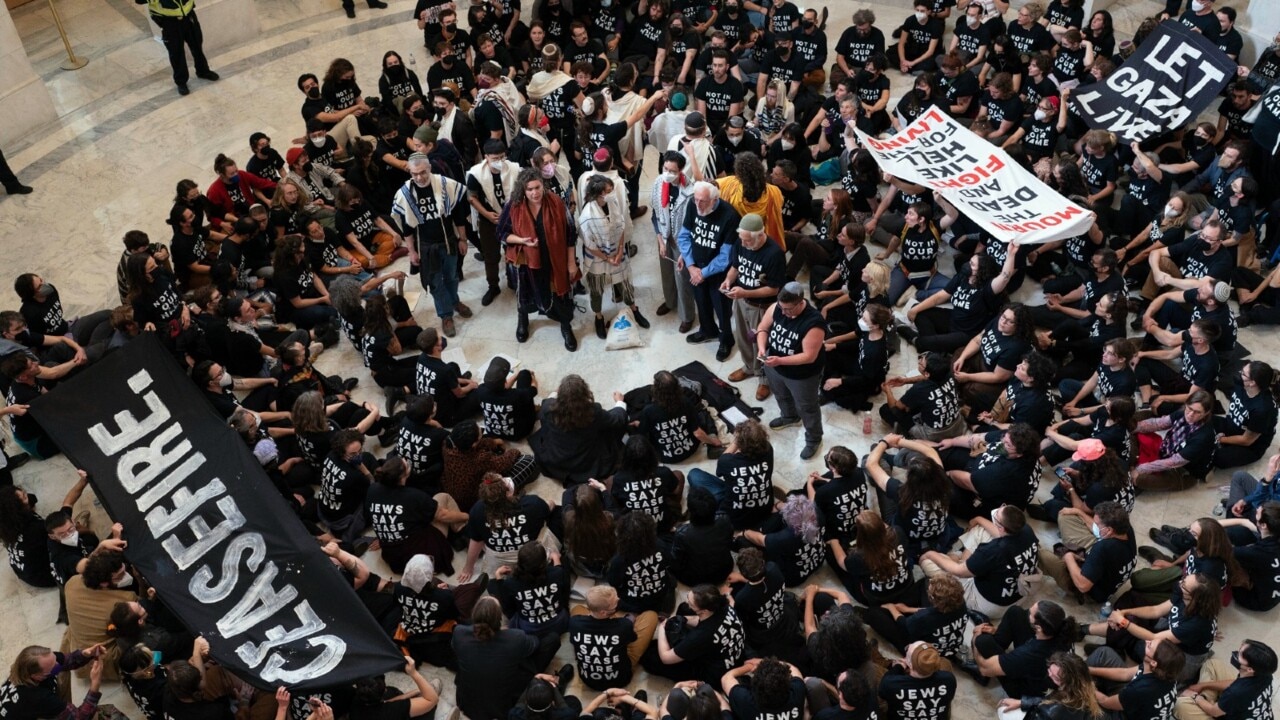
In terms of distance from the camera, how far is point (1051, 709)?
6688mm

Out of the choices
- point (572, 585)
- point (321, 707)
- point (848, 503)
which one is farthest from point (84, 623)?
point (848, 503)

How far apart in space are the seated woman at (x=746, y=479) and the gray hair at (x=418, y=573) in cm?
195

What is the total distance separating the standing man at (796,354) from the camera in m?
8.99

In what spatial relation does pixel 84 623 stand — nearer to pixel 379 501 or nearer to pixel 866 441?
pixel 379 501

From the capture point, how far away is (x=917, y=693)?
6883 mm

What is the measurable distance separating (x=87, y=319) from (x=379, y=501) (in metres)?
4.11

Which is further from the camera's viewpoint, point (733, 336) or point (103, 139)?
point (103, 139)

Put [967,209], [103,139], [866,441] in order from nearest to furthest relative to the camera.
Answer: [866,441], [967,209], [103,139]

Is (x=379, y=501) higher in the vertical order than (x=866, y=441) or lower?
higher

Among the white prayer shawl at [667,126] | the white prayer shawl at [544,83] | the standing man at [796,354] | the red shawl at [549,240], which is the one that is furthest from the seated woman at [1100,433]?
the white prayer shawl at [544,83]

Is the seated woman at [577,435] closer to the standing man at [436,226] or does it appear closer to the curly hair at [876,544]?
the curly hair at [876,544]

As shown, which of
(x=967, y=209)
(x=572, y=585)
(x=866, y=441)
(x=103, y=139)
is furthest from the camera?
(x=103, y=139)

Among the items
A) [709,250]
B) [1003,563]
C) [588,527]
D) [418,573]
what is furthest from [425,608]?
[709,250]

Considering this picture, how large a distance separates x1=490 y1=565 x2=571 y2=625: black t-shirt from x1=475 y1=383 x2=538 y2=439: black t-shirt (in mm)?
1893
